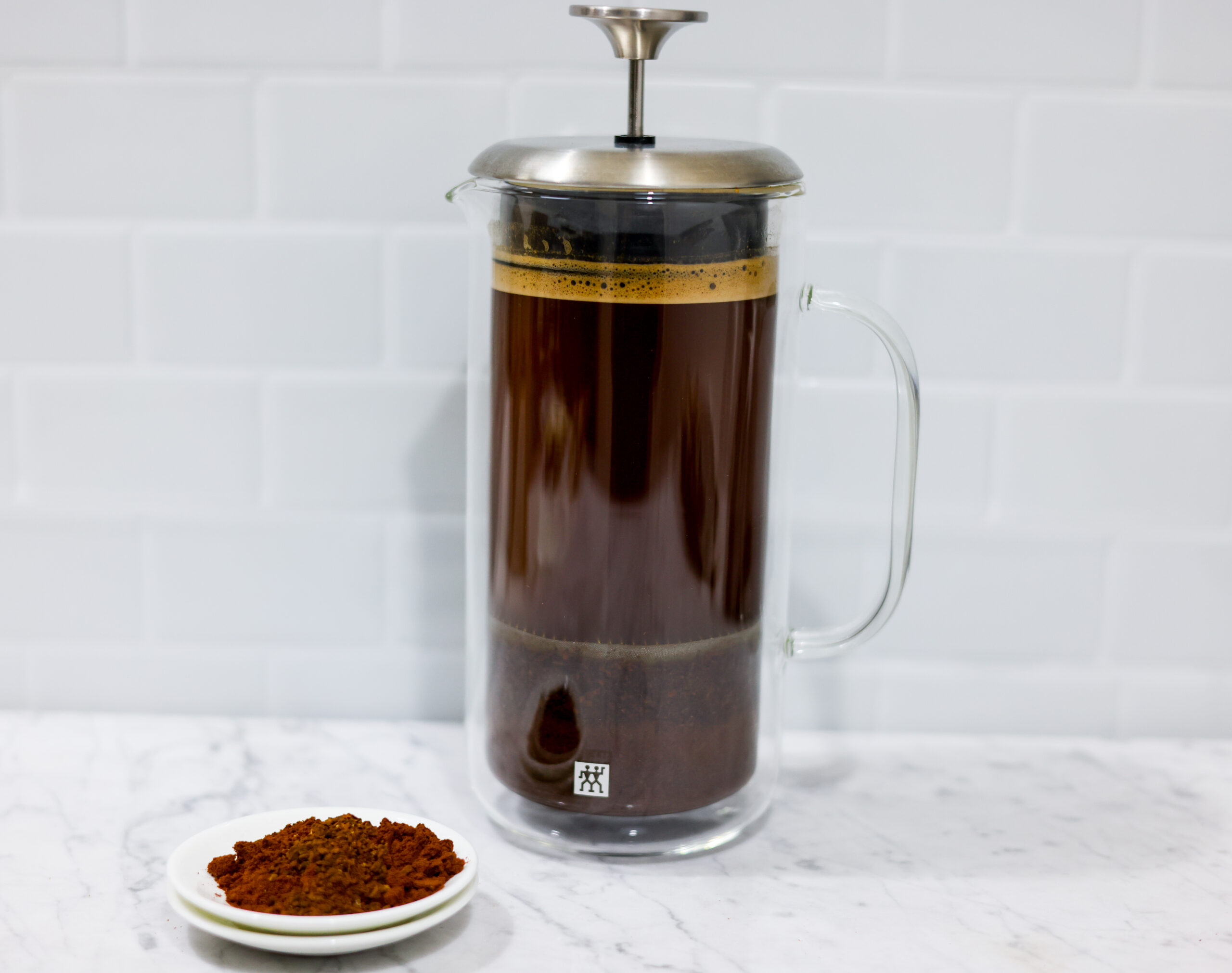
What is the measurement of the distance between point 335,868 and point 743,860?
22 centimetres

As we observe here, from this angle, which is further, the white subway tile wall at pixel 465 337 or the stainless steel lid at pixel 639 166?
the white subway tile wall at pixel 465 337

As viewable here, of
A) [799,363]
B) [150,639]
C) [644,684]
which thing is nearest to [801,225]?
[799,363]

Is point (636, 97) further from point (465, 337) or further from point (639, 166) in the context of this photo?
point (465, 337)

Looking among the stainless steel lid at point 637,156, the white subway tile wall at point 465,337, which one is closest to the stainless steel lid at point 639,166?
the stainless steel lid at point 637,156

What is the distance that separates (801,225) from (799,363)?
13 centimetres

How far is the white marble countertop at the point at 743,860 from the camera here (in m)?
0.58

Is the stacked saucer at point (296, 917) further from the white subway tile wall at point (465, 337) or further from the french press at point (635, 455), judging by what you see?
the white subway tile wall at point (465, 337)

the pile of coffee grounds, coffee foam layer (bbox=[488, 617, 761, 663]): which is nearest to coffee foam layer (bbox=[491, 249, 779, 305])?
coffee foam layer (bbox=[488, 617, 761, 663])

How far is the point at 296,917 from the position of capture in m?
0.55

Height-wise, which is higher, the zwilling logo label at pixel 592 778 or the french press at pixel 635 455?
the french press at pixel 635 455

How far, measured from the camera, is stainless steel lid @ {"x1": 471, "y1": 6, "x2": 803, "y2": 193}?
1.89ft

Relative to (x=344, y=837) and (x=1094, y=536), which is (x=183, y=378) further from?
(x=1094, y=536)

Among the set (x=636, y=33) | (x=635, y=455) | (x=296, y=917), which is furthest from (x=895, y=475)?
(x=296, y=917)

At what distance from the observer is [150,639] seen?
842mm
